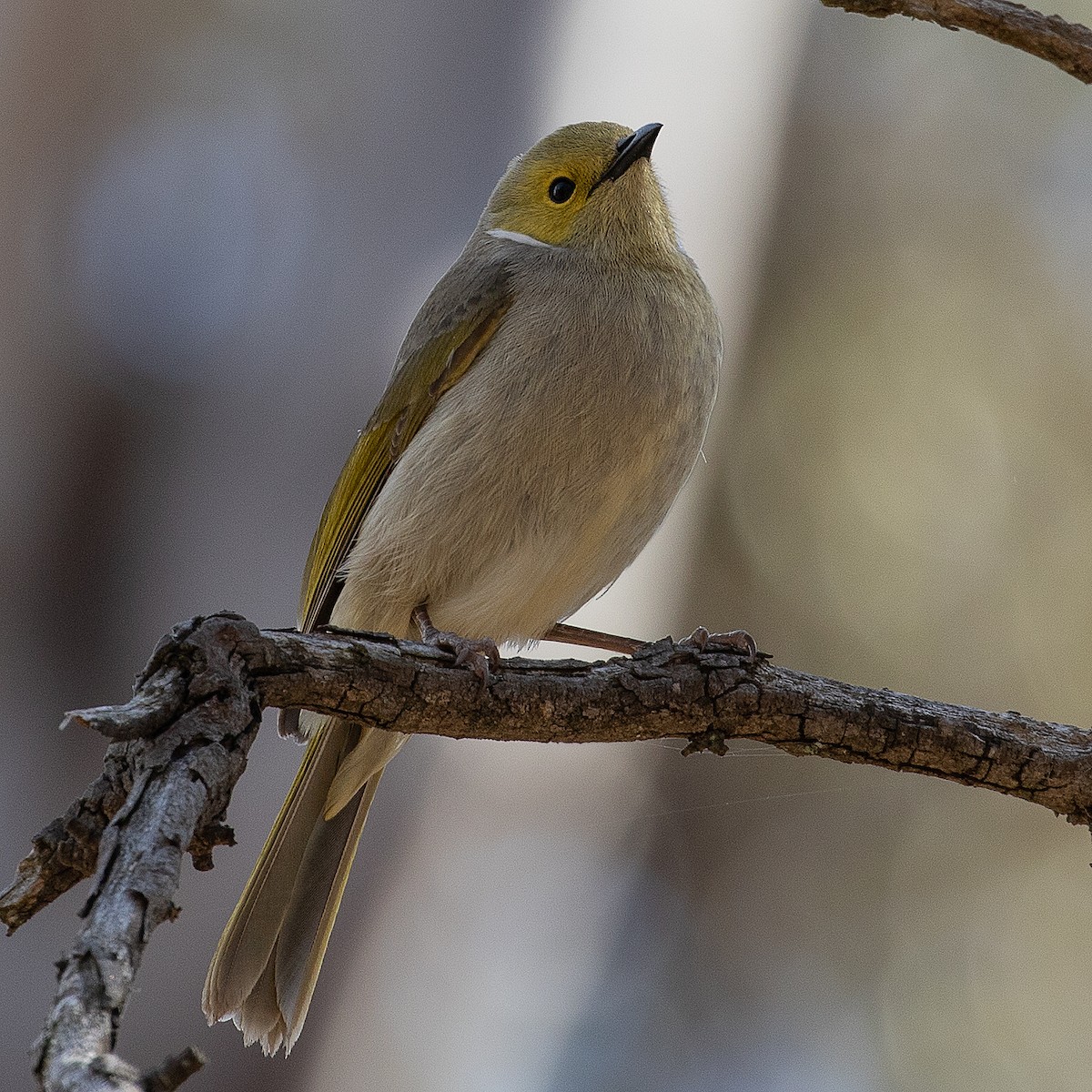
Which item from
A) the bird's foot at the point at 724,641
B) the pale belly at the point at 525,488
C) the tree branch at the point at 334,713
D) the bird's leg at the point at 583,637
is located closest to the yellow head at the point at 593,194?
the pale belly at the point at 525,488

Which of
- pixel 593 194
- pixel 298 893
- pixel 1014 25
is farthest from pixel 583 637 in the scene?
pixel 1014 25

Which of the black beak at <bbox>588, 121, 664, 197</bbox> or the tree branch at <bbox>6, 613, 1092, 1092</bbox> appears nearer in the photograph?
the tree branch at <bbox>6, 613, 1092, 1092</bbox>

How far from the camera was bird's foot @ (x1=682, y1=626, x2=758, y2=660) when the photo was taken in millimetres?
2680

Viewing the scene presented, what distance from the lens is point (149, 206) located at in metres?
5.27

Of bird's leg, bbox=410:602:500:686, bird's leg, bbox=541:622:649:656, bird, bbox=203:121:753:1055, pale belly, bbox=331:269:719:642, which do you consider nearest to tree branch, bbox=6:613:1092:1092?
bird's leg, bbox=410:602:500:686

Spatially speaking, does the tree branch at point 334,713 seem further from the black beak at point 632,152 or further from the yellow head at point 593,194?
the black beak at point 632,152

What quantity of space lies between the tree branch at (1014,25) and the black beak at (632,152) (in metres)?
1.28

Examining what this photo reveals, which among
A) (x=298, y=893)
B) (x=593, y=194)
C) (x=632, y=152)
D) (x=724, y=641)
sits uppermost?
(x=632, y=152)

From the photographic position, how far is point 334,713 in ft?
7.35

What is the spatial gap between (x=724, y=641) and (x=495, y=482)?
0.69 metres

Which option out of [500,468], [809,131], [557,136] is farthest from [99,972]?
[809,131]

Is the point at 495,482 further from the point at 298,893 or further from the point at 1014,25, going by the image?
the point at 1014,25

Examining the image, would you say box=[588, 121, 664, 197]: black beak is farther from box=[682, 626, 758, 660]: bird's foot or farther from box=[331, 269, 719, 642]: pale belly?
box=[682, 626, 758, 660]: bird's foot

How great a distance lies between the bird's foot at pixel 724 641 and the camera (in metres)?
2.68
